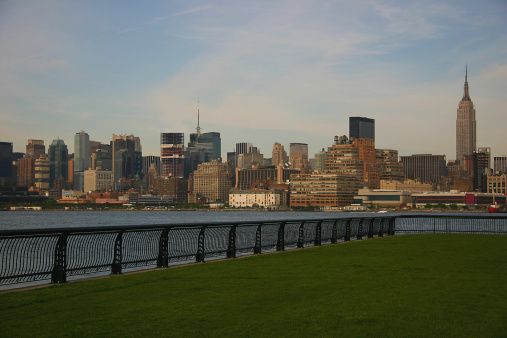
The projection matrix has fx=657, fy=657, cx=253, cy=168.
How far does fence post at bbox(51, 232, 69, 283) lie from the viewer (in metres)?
15.4

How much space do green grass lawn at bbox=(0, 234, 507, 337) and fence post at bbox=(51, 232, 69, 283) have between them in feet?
2.12

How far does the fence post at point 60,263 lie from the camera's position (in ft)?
50.4

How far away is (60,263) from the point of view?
51.1ft

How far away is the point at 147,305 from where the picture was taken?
1216 cm

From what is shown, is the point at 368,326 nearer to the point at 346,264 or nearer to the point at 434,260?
the point at 346,264

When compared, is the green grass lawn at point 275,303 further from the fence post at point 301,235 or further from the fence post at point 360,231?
the fence post at point 360,231

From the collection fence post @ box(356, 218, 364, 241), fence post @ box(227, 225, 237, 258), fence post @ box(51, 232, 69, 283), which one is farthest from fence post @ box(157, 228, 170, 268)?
fence post @ box(356, 218, 364, 241)

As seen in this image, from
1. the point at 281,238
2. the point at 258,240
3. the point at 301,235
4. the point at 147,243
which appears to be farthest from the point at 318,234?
the point at 147,243

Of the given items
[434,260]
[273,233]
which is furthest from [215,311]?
[273,233]

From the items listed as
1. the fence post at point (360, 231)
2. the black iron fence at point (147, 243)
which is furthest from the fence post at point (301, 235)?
the fence post at point (360, 231)

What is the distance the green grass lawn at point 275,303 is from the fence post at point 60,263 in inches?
25.4

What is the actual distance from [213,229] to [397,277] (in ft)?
27.8

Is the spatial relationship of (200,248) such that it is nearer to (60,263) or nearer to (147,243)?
(147,243)

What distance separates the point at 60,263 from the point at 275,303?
5.97m
